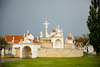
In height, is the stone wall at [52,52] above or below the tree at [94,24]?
below

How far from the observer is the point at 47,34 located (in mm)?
38906

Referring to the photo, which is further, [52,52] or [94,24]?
[94,24]

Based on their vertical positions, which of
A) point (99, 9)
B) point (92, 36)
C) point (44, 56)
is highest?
point (99, 9)

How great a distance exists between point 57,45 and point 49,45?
2.49 meters

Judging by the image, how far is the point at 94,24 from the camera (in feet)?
99.7

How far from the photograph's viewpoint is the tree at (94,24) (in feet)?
98.0

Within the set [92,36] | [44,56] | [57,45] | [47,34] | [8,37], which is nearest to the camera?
[44,56]

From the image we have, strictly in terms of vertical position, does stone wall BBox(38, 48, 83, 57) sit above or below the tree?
below

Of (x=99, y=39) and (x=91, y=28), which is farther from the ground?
(x=91, y=28)

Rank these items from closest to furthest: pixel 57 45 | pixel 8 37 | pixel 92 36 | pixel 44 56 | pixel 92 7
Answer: pixel 44 56 < pixel 92 36 < pixel 92 7 < pixel 57 45 < pixel 8 37

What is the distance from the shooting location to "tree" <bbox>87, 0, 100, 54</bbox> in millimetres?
29883

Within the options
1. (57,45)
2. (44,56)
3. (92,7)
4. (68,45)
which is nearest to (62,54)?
(44,56)

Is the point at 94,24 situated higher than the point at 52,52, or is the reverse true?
the point at 94,24

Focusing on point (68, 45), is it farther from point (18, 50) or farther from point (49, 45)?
point (18, 50)
